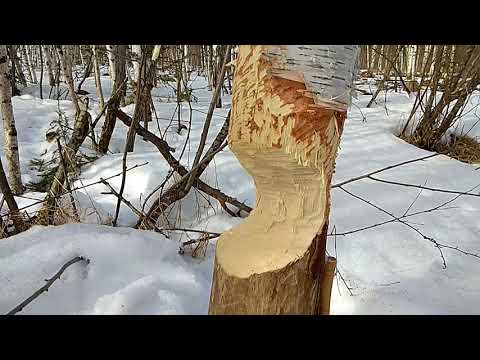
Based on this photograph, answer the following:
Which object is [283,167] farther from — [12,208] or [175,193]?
[12,208]

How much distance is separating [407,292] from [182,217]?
1293mm

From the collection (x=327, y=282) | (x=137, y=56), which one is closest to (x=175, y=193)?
(x=327, y=282)

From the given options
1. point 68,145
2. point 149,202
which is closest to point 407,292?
point 149,202

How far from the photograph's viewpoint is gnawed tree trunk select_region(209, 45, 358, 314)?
66cm

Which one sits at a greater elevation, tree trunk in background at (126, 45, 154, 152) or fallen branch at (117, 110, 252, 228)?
tree trunk in background at (126, 45, 154, 152)

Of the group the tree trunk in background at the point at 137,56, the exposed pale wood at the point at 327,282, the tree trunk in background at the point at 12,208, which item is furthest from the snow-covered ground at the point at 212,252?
the tree trunk in background at the point at 137,56

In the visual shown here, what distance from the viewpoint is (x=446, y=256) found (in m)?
1.73

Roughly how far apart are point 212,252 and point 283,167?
1.06 m

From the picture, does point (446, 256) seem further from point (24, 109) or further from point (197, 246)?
point (24, 109)

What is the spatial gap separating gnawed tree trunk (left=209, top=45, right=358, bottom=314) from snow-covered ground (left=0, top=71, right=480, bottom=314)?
516 mm

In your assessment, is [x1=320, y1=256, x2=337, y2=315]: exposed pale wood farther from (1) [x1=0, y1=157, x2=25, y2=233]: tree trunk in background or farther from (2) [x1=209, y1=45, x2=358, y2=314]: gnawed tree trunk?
(1) [x1=0, y1=157, x2=25, y2=233]: tree trunk in background

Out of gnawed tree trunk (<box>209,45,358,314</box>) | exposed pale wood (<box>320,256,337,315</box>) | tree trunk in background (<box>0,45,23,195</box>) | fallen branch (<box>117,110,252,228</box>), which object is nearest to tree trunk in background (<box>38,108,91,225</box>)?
fallen branch (<box>117,110,252,228</box>)

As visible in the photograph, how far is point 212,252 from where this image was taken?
1.70m
